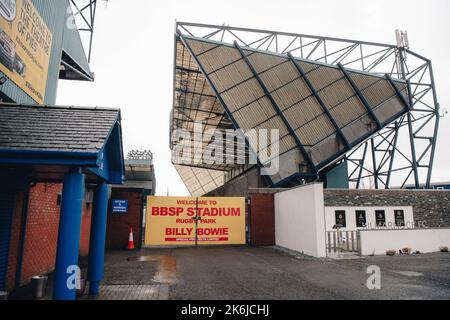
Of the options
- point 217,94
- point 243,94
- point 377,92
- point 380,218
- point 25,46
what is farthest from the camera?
point 377,92

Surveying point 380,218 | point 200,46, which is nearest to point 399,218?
point 380,218

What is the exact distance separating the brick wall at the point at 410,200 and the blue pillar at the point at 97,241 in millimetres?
11983

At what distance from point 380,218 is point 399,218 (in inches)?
44.9

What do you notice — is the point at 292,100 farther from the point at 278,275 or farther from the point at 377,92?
the point at 278,275

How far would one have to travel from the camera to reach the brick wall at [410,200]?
16156 mm

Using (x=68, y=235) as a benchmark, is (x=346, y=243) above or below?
below

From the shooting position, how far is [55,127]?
17.8 feet

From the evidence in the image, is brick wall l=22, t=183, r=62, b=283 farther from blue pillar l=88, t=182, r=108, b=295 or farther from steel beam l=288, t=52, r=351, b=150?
steel beam l=288, t=52, r=351, b=150

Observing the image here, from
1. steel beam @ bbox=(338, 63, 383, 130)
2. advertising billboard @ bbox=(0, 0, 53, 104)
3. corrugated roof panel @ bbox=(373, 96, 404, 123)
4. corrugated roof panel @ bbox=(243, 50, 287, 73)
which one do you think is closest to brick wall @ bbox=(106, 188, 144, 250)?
advertising billboard @ bbox=(0, 0, 53, 104)

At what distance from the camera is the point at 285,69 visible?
22.7m

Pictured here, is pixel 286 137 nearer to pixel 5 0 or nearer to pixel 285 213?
pixel 285 213

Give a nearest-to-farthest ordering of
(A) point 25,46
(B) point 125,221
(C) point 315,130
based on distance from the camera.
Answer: (A) point 25,46 → (B) point 125,221 → (C) point 315,130
